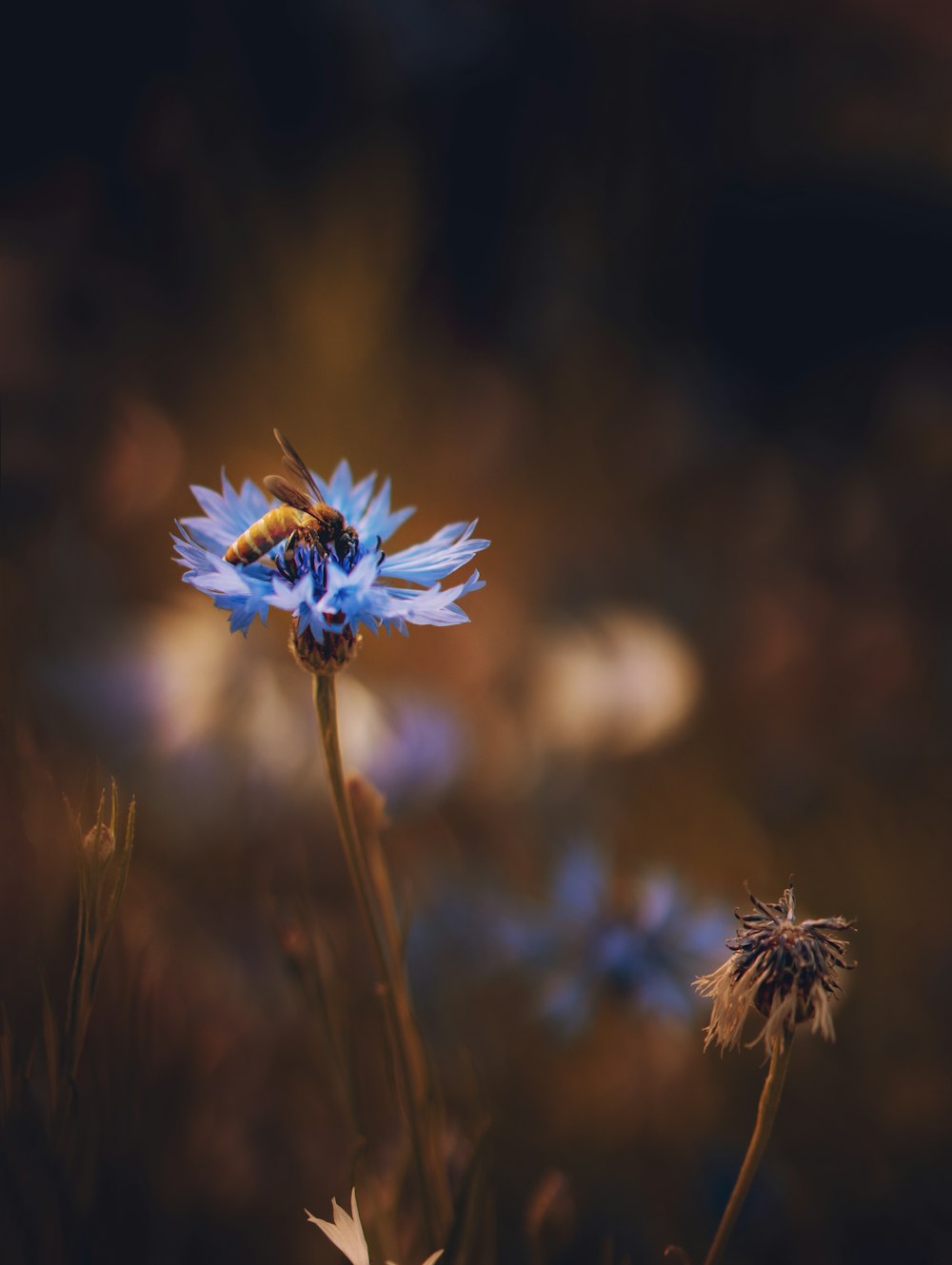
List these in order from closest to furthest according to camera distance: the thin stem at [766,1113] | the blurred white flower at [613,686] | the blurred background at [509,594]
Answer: the thin stem at [766,1113], the blurred background at [509,594], the blurred white flower at [613,686]

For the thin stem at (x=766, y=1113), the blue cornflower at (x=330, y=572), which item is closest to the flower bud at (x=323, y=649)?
the blue cornflower at (x=330, y=572)

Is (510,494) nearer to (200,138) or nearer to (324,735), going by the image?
(200,138)

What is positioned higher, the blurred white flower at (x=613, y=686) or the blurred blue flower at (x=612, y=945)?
the blurred white flower at (x=613, y=686)

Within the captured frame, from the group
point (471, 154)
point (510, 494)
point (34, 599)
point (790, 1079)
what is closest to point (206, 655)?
point (34, 599)

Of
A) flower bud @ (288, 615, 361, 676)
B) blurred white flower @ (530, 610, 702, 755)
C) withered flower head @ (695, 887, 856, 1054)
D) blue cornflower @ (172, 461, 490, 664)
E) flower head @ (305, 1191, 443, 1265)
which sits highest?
blurred white flower @ (530, 610, 702, 755)

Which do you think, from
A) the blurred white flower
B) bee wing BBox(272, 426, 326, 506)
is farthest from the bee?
the blurred white flower

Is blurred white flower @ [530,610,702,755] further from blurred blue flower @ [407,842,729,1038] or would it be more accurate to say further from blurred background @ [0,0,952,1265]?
blurred blue flower @ [407,842,729,1038]

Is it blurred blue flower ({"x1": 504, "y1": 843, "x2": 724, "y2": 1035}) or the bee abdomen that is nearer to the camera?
the bee abdomen

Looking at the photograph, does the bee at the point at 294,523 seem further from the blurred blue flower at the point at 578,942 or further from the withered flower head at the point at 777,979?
the blurred blue flower at the point at 578,942
